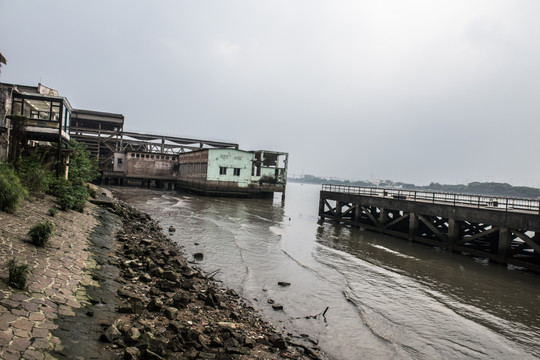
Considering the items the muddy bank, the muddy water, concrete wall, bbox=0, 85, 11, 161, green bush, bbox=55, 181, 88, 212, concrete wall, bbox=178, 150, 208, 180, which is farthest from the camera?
concrete wall, bbox=178, 150, 208, 180

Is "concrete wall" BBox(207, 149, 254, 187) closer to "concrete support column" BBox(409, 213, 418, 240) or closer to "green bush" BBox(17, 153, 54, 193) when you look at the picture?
"concrete support column" BBox(409, 213, 418, 240)

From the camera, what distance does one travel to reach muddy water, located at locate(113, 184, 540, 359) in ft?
28.1

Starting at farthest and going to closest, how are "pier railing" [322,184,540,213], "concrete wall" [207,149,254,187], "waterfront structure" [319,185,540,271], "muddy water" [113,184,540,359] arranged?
"concrete wall" [207,149,254,187]
"pier railing" [322,184,540,213]
"waterfront structure" [319,185,540,271]
"muddy water" [113,184,540,359]

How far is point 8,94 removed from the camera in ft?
60.3

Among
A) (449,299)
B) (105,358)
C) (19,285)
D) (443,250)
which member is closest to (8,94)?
(19,285)

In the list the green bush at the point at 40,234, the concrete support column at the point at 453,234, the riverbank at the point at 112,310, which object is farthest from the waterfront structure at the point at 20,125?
the concrete support column at the point at 453,234

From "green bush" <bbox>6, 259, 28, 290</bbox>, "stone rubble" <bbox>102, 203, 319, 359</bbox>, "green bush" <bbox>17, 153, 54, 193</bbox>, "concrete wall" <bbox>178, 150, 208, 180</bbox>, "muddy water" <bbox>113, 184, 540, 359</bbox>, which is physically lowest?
"muddy water" <bbox>113, 184, 540, 359</bbox>

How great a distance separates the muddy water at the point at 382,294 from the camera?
28.1ft

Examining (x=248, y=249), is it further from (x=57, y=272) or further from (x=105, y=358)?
(x=105, y=358)

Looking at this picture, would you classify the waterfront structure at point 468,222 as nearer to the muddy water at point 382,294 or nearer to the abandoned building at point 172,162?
the muddy water at point 382,294

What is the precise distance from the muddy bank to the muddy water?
1.21 meters

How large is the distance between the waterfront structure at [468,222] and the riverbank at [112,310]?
15.5m

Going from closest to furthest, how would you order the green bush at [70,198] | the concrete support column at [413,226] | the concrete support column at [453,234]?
the green bush at [70,198] < the concrete support column at [453,234] < the concrete support column at [413,226]

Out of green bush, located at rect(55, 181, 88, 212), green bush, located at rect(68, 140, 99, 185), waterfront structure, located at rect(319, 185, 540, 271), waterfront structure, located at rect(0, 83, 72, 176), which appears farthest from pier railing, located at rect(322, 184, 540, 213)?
waterfront structure, located at rect(0, 83, 72, 176)
